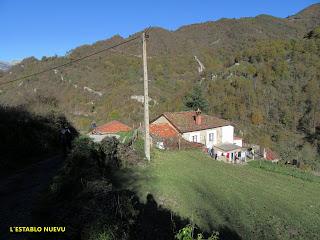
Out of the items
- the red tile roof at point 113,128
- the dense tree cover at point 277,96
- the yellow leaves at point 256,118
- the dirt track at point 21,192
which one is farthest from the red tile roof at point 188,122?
the yellow leaves at point 256,118

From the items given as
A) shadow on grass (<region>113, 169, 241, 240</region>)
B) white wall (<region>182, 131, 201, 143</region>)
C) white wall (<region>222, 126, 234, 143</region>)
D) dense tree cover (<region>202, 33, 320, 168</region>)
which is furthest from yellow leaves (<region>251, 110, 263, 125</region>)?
shadow on grass (<region>113, 169, 241, 240</region>)

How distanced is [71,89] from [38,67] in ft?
32.2

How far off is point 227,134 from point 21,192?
35482 mm

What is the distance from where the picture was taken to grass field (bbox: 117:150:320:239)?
13734 mm

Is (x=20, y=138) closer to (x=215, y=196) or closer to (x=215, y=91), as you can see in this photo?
(x=215, y=196)

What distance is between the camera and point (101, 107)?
268 ft

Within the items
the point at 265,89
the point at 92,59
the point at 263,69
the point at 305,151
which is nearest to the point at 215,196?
the point at 305,151

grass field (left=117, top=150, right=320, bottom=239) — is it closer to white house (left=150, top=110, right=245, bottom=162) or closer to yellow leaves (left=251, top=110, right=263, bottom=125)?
white house (left=150, top=110, right=245, bottom=162)

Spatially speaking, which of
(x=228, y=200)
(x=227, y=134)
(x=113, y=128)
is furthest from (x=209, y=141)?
(x=228, y=200)

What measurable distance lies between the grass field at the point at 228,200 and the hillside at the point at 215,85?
1401 inches

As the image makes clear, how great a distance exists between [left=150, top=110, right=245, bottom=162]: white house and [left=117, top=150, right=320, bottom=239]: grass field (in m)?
15.9

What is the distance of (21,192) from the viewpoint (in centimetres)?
1248

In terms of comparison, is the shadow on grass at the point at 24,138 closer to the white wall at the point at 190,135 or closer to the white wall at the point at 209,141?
the white wall at the point at 190,135

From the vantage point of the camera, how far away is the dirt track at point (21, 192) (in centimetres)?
948
